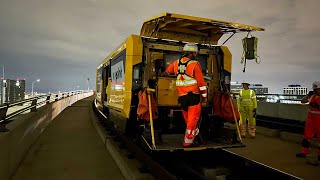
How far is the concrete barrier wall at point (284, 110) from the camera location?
1138 centimetres

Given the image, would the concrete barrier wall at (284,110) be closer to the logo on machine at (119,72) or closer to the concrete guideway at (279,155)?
the concrete guideway at (279,155)

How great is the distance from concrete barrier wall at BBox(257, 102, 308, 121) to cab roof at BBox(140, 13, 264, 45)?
5.79 metres

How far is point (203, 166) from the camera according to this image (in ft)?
19.2

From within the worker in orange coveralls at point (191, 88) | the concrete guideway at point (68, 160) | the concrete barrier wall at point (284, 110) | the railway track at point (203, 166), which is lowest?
the concrete guideway at point (68, 160)

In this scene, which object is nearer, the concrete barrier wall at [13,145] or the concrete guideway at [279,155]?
the concrete barrier wall at [13,145]

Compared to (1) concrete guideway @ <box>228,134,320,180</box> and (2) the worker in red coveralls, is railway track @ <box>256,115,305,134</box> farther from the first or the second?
(2) the worker in red coveralls

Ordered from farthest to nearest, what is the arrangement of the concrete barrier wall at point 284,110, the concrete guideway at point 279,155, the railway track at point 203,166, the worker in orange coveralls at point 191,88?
the concrete barrier wall at point 284,110 < the concrete guideway at point 279,155 < the worker in orange coveralls at point 191,88 < the railway track at point 203,166

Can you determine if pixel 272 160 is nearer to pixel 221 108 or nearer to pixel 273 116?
pixel 221 108

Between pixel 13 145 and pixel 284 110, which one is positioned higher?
pixel 284 110

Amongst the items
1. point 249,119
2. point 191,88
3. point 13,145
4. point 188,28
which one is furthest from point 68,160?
point 249,119

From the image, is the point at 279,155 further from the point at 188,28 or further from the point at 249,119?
the point at 188,28

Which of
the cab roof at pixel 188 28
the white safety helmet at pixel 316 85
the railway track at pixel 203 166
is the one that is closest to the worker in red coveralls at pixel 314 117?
the white safety helmet at pixel 316 85

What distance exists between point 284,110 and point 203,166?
26.2ft

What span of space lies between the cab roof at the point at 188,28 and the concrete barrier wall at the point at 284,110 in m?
5.79
